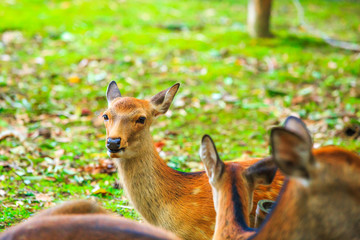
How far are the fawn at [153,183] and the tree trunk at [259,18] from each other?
6.39 metres

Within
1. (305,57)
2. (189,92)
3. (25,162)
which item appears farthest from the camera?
(305,57)

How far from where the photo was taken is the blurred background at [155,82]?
580cm

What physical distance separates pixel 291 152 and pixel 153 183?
2.25 m

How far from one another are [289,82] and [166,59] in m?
2.73

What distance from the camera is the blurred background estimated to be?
5.80 meters

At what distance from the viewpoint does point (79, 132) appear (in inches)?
276

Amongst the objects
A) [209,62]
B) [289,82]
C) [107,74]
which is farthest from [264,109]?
[107,74]

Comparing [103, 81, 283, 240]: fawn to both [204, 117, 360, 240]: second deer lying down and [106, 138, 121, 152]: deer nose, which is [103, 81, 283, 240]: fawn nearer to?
[106, 138, 121, 152]: deer nose

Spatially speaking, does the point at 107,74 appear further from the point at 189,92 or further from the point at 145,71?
the point at 189,92

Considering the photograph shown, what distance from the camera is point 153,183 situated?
4402mm

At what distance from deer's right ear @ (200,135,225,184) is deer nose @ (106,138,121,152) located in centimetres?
117

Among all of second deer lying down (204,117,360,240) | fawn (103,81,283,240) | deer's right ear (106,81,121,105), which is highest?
second deer lying down (204,117,360,240)

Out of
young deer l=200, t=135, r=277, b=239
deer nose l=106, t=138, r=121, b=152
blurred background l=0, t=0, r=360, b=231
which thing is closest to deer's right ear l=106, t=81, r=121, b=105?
blurred background l=0, t=0, r=360, b=231

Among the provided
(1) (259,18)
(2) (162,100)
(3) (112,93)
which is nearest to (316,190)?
(2) (162,100)
